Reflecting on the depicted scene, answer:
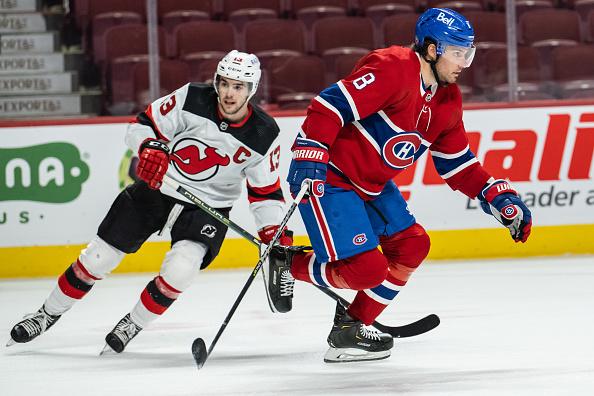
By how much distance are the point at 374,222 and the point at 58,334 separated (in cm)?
153

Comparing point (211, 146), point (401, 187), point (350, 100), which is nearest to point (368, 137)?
point (350, 100)

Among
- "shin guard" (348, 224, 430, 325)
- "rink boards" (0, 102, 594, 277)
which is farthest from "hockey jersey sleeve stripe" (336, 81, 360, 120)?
"rink boards" (0, 102, 594, 277)

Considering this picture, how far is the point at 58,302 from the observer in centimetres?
423

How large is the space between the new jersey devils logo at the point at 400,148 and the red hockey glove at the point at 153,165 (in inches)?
29.8

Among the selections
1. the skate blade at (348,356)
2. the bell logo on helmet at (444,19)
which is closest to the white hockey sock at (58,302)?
the skate blade at (348,356)

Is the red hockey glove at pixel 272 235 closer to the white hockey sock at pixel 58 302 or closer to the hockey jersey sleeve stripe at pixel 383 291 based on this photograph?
the hockey jersey sleeve stripe at pixel 383 291

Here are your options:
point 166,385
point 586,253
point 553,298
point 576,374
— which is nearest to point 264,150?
point 166,385

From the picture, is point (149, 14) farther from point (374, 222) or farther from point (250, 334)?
point (374, 222)

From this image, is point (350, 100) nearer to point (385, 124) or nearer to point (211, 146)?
point (385, 124)

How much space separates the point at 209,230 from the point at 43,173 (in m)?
2.60

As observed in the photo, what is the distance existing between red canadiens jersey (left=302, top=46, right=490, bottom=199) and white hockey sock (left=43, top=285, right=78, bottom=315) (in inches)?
46.2

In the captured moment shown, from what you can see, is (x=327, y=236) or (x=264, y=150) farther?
(x=264, y=150)

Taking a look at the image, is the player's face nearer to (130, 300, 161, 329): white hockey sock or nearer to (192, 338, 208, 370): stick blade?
(130, 300, 161, 329): white hockey sock

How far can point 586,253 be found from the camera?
672 cm
